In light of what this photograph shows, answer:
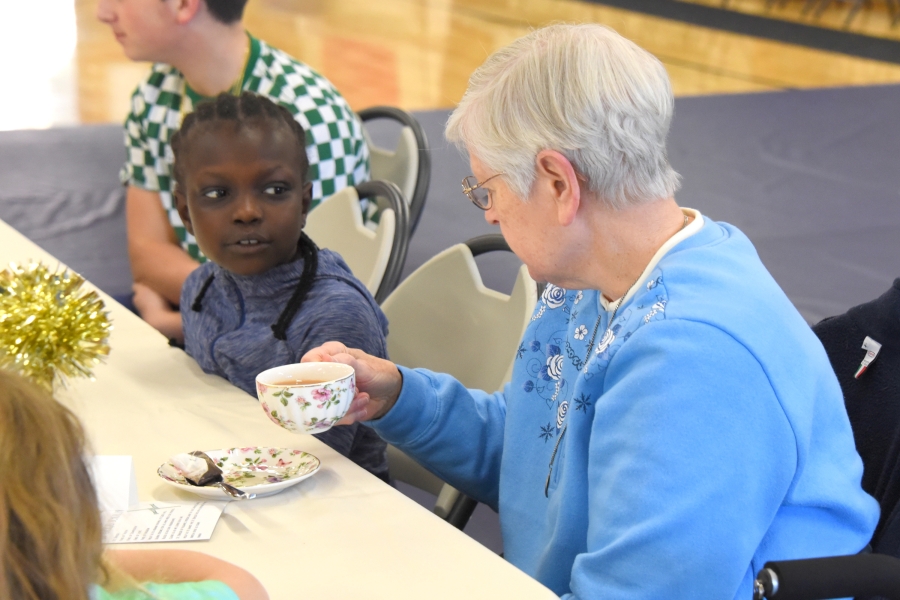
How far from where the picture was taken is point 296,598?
3.35 ft

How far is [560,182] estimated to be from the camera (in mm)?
1205

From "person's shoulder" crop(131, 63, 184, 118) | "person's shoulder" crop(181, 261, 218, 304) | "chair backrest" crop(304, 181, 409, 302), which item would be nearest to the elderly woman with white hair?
"person's shoulder" crop(181, 261, 218, 304)

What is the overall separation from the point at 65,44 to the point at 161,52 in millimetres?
5639

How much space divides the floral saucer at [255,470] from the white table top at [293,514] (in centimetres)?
2

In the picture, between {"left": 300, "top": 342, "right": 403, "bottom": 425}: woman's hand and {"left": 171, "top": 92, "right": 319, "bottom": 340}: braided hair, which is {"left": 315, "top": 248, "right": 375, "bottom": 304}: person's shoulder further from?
{"left": 300, "top": 342, "right": 403, "bottom": 425}: woman's hand

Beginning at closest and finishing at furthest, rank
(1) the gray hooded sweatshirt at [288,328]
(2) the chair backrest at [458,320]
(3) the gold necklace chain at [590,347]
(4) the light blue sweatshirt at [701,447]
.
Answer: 1. (4) the light blue sweatshirt at [701,447]
2. (3) the gold necklace chain at [590,347]
3. (1) the gray hooded sweatshirt at [288,328]
4. (2) the chair backrest at [458,320]

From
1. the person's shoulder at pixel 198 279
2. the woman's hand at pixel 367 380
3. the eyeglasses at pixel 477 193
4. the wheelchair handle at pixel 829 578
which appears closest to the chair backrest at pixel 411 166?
the person's shoulder at pixel 198 279

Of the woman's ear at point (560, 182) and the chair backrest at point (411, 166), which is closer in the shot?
the woman's ear at point (560, 182)

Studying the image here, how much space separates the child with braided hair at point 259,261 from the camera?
5.54 ft

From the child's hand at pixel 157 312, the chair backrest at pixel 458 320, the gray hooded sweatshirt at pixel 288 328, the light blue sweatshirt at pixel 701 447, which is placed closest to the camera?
the light blue sweatshirt at pixel 701 447

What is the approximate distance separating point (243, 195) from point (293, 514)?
0.72 metres

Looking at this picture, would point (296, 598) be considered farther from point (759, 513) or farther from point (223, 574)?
point (759, 513)

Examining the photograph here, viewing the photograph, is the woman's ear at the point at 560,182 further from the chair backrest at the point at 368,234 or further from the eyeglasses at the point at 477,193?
A: the chair backrest at the point at 368,234

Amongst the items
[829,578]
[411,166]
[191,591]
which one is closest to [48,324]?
[191,591]
